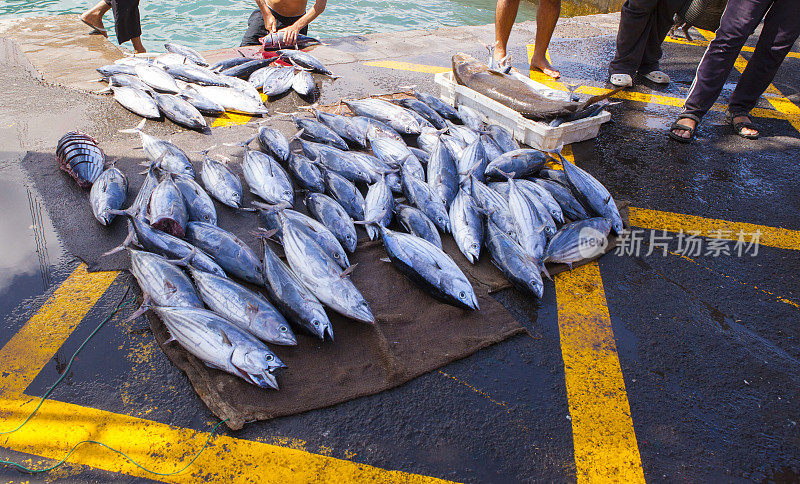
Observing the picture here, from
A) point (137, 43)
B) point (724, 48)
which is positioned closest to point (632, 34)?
point (724, 48)

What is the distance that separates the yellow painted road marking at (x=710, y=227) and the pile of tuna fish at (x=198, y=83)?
3.62 meters

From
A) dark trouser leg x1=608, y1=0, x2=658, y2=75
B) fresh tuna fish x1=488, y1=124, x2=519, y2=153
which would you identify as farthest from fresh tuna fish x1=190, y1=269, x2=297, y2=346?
dark trouser leg x1=608, y1=0, x2=658, y2=75

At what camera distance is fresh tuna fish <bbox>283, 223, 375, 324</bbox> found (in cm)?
245

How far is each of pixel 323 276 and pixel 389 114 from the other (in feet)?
7.69

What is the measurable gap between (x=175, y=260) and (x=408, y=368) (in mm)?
1450

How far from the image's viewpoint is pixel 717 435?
2072 mm

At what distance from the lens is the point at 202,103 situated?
4691mm

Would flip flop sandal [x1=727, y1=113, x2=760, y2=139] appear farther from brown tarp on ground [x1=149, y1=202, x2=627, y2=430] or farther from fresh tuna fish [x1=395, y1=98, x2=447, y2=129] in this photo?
brown tarp on ground [x1=149, y1=202, x2=627, y2=430]

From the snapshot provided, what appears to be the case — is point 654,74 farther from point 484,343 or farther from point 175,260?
point 175,260

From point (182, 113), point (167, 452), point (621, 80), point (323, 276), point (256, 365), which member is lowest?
point (167, 452)

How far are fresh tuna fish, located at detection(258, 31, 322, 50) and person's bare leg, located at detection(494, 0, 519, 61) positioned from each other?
2.76m

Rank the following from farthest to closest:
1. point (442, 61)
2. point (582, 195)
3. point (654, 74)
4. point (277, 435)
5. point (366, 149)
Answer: point (442, 61)
point (654, 74)
point (366, 149)
point (582, 195)
point (277, 435)

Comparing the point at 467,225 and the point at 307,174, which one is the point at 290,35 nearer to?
the point at 307,174

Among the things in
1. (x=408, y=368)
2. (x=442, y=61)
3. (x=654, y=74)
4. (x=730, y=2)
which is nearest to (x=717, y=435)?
(x=408, y=368)
